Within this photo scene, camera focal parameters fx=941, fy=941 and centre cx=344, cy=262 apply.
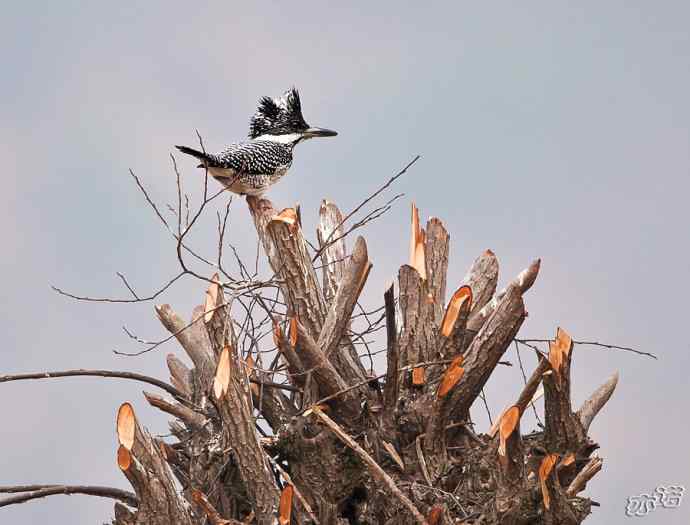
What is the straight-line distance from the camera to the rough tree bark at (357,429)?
5.32m

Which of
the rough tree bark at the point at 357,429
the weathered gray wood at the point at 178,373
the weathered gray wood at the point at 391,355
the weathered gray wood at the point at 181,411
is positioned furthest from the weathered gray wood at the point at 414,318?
the weathered gray wood at the point at 178,373

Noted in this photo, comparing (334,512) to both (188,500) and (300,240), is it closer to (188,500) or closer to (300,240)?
(188,500)

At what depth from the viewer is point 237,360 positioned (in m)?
5.55

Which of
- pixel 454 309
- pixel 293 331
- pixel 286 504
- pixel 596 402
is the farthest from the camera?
pixel 596 402

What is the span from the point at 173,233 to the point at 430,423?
6.40 feet

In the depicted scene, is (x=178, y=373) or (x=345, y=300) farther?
(x=178, y=373)

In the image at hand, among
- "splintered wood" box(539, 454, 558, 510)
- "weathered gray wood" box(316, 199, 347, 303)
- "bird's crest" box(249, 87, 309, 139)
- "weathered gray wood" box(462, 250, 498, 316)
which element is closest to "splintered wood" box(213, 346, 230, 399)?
"weathered gray wood" box(316, 199, 347, 303)

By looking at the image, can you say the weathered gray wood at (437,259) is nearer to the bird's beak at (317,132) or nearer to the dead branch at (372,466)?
the dead branch at (372,466)

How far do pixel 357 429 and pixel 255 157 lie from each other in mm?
2335

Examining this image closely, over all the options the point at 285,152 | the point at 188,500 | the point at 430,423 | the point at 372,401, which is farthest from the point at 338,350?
the point at 285,152

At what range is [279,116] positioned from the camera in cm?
800

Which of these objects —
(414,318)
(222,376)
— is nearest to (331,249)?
(414,318)

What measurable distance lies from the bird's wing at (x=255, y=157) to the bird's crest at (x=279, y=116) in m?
0.30

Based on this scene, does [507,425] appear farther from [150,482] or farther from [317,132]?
[317,132]
